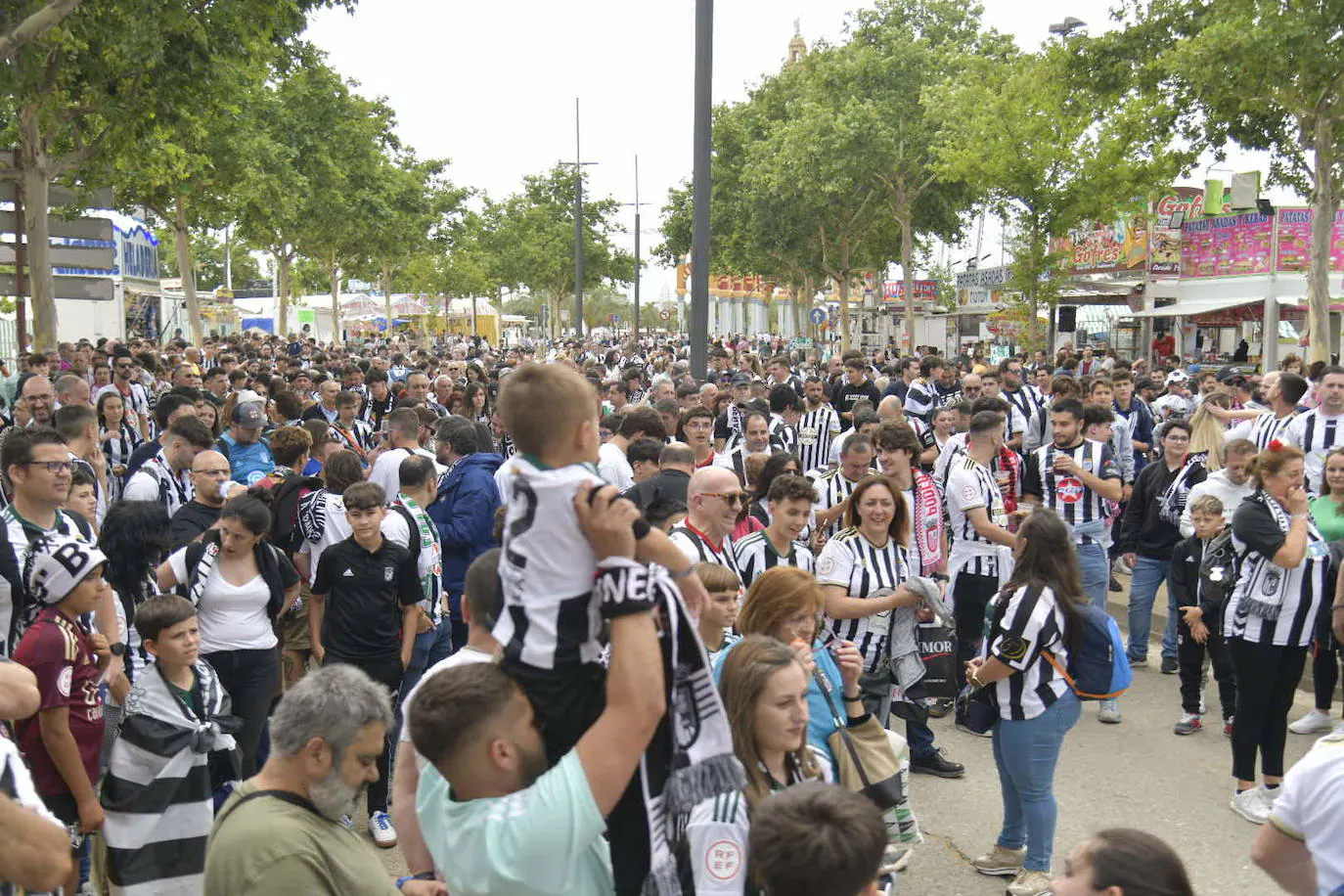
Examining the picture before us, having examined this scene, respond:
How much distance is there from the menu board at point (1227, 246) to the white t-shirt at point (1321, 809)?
99.1 feet

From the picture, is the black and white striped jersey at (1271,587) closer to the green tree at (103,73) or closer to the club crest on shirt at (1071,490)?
the club crest on shirt at (1071,490)

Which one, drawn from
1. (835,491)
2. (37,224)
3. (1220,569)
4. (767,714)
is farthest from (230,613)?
(37,224)

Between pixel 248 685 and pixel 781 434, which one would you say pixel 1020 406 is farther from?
pixel 248 685

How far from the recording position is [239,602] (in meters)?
5.46

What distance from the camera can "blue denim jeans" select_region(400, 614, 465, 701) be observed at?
620cm

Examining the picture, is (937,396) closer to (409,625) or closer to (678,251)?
(409,625)

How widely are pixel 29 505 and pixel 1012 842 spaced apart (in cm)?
475

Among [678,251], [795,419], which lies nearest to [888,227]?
[678,251]

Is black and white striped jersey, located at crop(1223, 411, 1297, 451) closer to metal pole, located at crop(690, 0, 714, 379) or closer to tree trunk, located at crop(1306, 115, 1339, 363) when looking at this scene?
metal pole, located at crop(690, 0, 714, 379)

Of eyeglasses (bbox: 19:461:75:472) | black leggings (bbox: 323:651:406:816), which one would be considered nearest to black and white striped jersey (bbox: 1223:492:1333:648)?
black leggings (bbox: 323:651:406:816)

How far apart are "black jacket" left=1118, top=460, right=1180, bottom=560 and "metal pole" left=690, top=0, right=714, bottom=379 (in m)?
6.10

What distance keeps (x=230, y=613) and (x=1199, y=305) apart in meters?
30.2

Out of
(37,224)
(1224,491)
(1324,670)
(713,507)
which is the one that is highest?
(37,224)

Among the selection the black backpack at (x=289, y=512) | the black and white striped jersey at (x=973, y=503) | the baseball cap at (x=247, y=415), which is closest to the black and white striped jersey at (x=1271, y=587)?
the black and white striped jersey at (x=973, y=503)
